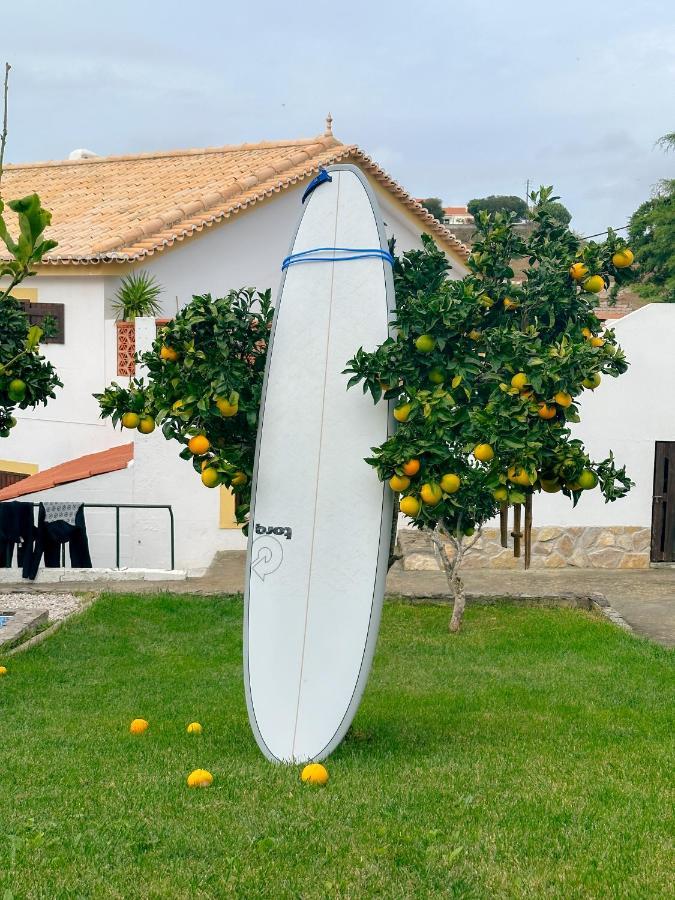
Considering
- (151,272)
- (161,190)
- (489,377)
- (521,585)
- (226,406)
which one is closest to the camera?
(226,406)

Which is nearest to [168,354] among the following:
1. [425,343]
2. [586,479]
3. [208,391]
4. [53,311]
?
[208,391]

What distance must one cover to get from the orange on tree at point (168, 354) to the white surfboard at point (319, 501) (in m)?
0.52

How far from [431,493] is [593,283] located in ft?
6.81

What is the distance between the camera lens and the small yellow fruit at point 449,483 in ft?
18.9

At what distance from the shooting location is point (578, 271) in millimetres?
7016

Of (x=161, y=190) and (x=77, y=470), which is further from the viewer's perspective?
(x=161, y=190)

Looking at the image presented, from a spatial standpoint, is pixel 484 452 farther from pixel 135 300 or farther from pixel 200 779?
pixel 135 300

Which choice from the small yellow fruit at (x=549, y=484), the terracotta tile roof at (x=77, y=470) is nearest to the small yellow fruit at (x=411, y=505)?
the small yellow fruit at (x=549, y=484)

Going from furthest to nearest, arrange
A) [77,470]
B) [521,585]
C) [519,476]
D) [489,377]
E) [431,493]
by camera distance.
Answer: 1. [77,470]
2. [521,585]
3. [489,377]
4. [519,476]
5. [431,493]

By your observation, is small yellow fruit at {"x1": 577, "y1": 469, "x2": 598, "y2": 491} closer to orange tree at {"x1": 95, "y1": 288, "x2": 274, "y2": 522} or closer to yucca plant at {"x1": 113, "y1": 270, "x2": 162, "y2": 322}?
orange tree at {"x1": 95, "y1": 288, "x2": 274, "y2": 522}

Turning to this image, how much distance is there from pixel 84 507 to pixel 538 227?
339 inches

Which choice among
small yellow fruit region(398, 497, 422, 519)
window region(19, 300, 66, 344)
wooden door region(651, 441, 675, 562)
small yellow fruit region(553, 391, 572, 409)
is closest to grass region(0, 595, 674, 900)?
small yellow fruit region(398, 497, 422, 519)

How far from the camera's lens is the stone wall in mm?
14258

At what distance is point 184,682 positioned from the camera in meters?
9.27
